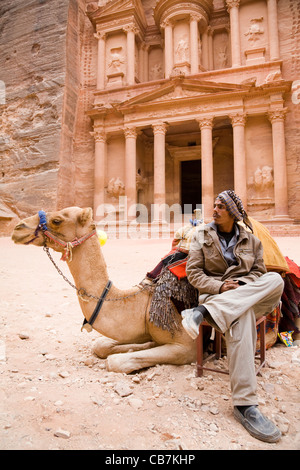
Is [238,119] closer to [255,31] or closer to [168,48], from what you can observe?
[255,31]

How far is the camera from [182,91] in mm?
16641

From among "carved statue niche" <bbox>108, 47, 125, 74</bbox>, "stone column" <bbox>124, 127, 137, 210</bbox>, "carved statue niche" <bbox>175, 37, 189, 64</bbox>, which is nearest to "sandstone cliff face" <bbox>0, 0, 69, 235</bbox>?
"carved statue niche" <bbox>108, 47, 125, 74</bbox>

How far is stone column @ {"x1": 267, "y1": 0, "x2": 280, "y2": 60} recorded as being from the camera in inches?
649

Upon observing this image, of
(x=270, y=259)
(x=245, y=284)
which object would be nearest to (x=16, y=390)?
(x=245, y=284)

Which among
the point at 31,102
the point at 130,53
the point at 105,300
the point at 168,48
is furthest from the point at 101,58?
the point at 105,300

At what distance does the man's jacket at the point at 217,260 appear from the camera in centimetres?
229

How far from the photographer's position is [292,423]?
1.86m

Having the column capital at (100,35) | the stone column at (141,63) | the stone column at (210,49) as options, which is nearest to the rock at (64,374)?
the stone column at (210,49)

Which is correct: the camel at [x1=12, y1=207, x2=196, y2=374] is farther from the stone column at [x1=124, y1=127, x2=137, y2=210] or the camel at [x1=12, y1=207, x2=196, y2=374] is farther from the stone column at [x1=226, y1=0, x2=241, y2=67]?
the stone column at [x1=226, y1=0, x2=241, y2=67]

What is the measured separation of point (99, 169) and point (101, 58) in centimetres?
788
